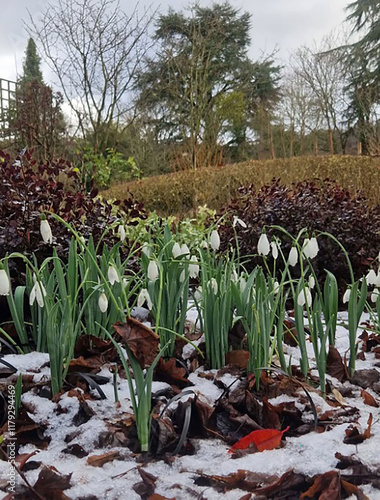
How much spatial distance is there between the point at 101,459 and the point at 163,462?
0.16 metres

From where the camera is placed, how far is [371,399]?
1651mm

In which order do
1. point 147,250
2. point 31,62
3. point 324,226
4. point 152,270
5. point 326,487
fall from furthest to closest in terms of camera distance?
point 31,62 < point 324,226 < point 147,250 < point 152,270 < point 326,487

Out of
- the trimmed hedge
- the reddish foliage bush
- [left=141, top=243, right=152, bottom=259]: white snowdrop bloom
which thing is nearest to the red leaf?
[left=141, top=243, right=152, bottom=259]: white snowdrop bloom

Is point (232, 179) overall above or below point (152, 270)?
above

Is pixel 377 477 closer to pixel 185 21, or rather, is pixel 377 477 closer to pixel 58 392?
pixel 58 392

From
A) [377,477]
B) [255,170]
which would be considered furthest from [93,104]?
[377,477]

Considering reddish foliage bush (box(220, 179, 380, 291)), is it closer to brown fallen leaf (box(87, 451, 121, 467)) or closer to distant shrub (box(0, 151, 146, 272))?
distant shrub (box(0, 151, 146, 272))

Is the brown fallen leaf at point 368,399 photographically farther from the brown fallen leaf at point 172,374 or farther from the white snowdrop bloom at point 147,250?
the white snowdrop bloom at point 147,250
